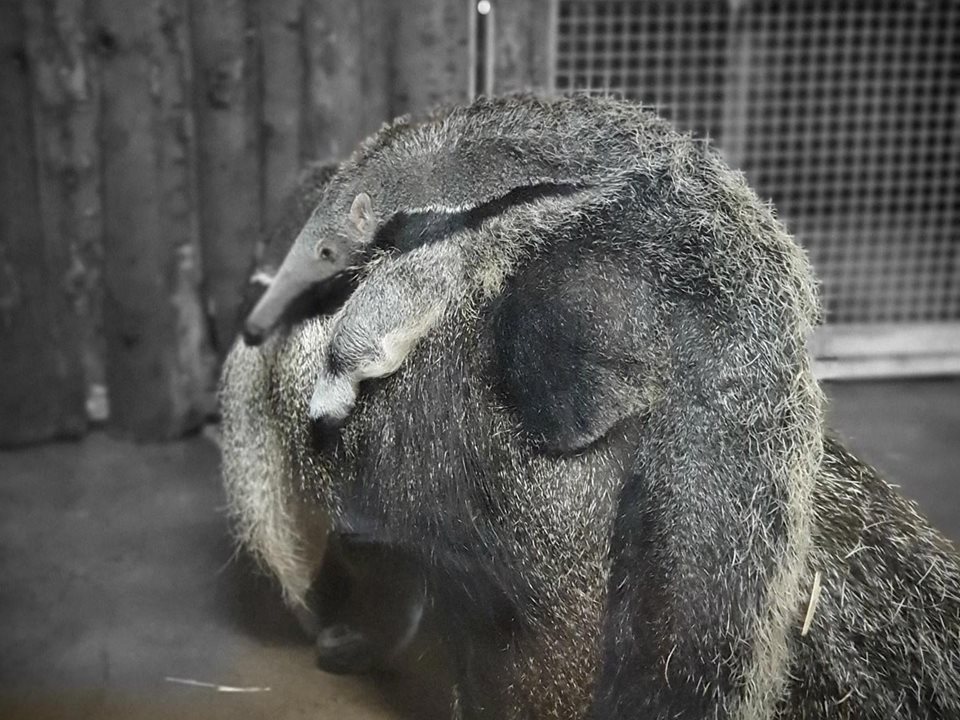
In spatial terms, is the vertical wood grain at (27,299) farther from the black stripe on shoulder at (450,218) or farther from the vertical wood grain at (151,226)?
the black stripe on shoulder at (450,218)

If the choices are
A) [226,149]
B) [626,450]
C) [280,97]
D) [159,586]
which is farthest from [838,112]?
[159,586]

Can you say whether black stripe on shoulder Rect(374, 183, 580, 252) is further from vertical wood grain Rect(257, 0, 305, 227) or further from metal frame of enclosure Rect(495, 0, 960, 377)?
vertical wood grain Rect(257, 0, 305, 227)

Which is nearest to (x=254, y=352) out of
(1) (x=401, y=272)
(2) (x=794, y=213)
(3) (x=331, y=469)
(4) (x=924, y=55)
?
(3) (x=331, y=469)

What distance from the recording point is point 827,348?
232 centimetres

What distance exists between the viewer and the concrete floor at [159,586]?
2188 mm

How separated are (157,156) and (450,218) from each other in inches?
68.3

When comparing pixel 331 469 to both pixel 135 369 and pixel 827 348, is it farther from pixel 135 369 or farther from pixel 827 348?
pixel 135 369

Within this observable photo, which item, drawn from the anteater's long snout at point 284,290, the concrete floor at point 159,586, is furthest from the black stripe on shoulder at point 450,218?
the concrete floor at point 159,586

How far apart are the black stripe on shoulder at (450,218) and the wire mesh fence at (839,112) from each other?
3.86 ft

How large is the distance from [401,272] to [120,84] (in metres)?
1.55

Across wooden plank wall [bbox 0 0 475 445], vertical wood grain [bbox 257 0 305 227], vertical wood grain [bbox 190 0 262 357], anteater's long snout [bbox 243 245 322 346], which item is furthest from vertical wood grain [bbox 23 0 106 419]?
anteater's long snout [bbox 243 245 322 346]

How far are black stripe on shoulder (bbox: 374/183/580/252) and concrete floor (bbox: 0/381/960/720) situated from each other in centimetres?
85

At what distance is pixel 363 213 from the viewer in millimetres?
2232

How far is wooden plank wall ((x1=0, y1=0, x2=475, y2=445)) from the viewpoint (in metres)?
2.99
